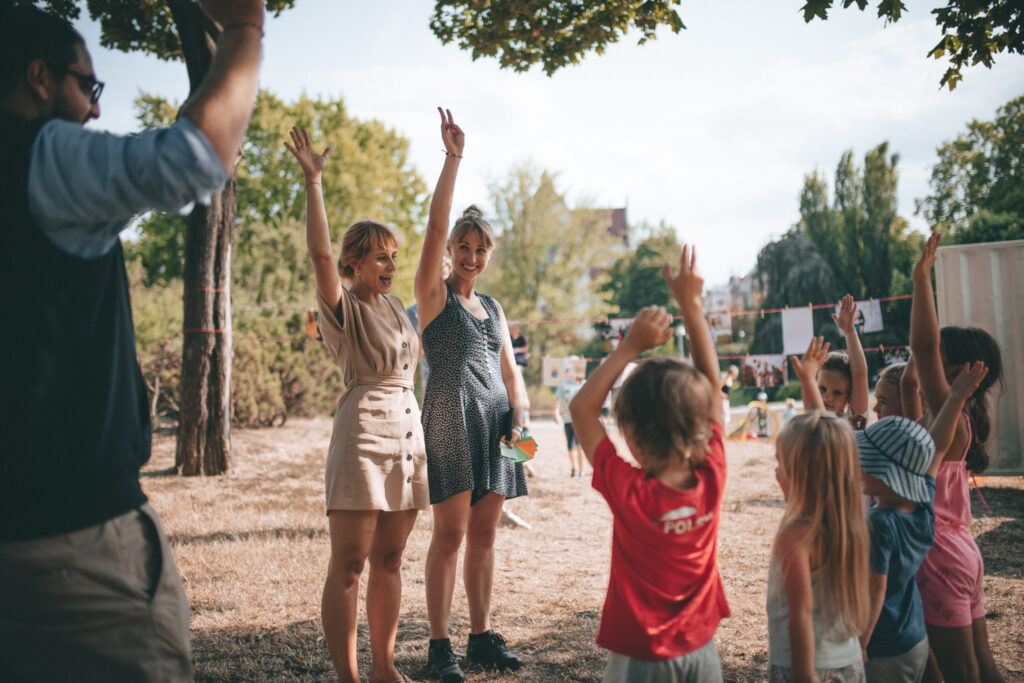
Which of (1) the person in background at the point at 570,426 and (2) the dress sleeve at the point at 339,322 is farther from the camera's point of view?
(1) the person in background at the point at 570,426

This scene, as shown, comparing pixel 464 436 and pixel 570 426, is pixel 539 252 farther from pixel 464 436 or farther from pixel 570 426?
pixel 464 436

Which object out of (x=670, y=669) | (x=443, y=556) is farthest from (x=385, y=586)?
(x=670, y=669)

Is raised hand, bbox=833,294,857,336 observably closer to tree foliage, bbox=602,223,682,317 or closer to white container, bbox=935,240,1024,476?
white container, bbox=935,240,1024,476

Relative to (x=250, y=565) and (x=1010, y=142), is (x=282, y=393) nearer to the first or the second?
(x=250, y=565)

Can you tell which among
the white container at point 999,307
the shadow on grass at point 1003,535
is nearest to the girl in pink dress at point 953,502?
the shadow on grass at point 1003,535

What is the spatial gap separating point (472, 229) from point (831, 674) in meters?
2.19

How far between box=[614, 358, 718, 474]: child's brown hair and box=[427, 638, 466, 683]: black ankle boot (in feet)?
5.52

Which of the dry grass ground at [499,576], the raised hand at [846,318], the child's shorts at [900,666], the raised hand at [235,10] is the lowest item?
the dry grass ground at [499,576]

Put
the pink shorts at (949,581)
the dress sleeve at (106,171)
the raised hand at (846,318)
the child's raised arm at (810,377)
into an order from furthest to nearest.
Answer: the raised hand at (846,318) → the child's raised arm at (810,377) → the pink shorts at (949,581) → the dress sleeve at (106,171)

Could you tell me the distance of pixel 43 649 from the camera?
46.3 inches

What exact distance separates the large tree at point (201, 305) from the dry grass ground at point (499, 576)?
0.50 metres

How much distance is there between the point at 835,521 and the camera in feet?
6.21

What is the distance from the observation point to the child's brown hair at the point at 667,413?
5.72 feet

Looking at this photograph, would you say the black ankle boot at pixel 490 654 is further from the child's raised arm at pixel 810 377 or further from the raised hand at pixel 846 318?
the raised hand at pixel 846 318
